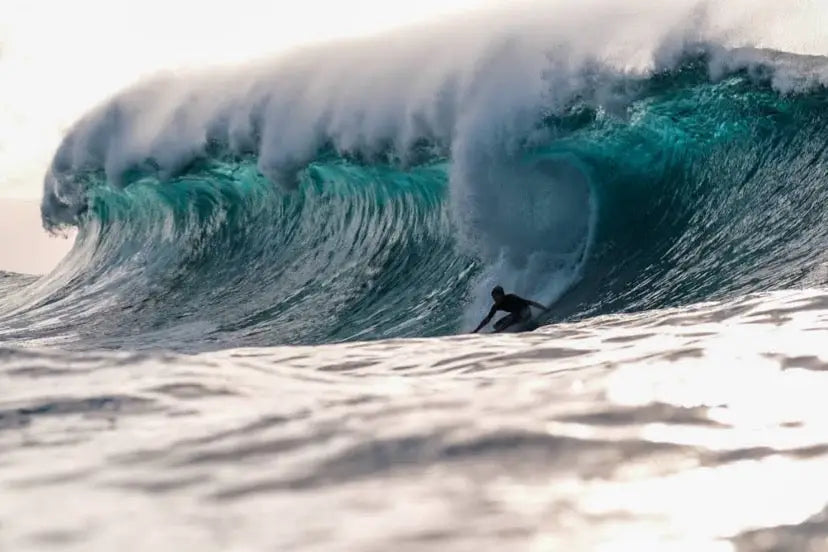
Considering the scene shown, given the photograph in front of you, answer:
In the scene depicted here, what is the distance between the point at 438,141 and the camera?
10156 mm

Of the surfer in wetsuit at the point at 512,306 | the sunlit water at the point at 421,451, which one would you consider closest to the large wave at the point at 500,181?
the surfer in wetsuit at the point at 512,306

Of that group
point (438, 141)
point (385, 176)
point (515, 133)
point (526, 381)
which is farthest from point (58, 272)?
point (526, 381)

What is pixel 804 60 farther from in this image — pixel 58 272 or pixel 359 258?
pixel 58 272

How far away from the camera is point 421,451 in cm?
161

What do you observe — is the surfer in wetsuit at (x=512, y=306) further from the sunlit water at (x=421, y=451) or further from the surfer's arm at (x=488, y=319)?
the sunlit water at (x=421, y=451)

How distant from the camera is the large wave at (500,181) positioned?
25.8 ft

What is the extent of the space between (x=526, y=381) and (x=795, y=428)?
2.20 feet

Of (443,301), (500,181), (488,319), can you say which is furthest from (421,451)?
(500,181)

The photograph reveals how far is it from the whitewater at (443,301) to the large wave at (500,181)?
0.04 meters

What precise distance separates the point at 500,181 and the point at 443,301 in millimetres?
1321

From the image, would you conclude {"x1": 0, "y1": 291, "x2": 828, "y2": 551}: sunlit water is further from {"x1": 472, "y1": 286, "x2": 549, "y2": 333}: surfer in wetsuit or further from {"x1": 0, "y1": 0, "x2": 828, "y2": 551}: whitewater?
{"x1": 472, "y1": 286, "x2": 549, "y2": 333}: surfer in wetsuit

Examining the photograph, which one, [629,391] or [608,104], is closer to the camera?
[629,391]

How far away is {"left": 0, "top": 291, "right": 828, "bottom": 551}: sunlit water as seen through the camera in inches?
49.4

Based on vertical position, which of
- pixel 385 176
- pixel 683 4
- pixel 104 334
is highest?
pixel 683 4
